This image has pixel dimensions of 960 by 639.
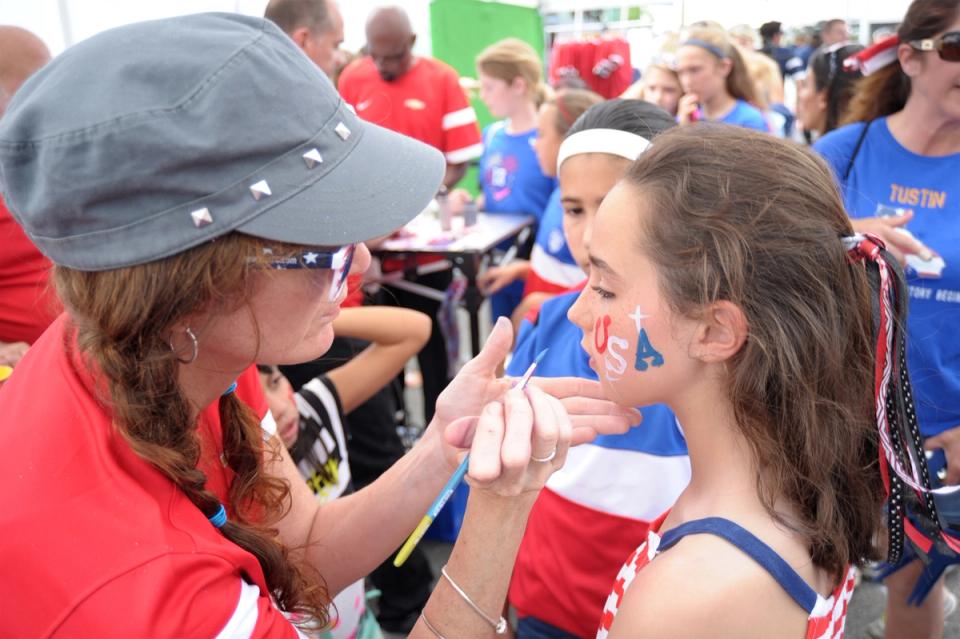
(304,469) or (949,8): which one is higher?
(949,8)

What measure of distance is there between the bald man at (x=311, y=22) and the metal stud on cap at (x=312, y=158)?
298cm

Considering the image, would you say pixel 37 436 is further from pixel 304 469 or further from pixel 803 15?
pixel 803 15

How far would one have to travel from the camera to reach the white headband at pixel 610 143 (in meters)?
1.71

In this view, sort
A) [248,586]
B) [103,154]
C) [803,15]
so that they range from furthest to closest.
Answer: [803,15] → [248,586] → [103,154]

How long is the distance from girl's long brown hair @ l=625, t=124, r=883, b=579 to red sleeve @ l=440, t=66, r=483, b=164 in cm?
376

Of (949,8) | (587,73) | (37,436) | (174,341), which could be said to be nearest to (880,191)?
(949,8)

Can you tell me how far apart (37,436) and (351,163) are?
1.55 ft

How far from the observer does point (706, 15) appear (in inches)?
339

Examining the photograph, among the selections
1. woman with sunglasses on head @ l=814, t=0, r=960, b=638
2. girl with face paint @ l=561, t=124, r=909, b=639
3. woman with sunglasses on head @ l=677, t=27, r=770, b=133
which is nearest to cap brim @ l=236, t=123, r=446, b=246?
girl with face paint @ l=561, t=124, r=909, b=639

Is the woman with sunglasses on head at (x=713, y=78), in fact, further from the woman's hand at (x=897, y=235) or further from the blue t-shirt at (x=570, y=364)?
the blue t-shirt at (x=570, y=364)

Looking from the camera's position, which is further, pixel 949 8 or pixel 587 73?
pixel 587 73

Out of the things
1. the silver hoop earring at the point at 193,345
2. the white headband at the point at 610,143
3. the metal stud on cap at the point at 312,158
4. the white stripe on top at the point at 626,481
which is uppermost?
the metal stud on cap at the point at 312,158

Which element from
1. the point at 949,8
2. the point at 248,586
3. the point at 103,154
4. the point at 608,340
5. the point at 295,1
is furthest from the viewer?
the point at 295,1

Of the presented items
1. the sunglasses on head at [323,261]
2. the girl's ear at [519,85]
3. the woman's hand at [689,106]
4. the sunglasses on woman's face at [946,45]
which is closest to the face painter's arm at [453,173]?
the girl's ear at [519,85]
